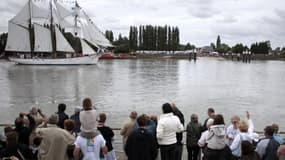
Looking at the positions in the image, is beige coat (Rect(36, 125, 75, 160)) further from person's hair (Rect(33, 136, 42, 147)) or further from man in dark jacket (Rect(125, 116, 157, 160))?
man in dark jacket (Rect(125, 116, 157, 160))

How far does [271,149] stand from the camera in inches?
207

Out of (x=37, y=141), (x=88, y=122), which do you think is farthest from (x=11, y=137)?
(x=88, y=122)

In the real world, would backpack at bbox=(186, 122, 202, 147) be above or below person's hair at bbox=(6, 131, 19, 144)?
below

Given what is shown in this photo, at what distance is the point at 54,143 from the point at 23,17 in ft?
255

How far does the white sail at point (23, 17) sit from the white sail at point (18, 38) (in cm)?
124

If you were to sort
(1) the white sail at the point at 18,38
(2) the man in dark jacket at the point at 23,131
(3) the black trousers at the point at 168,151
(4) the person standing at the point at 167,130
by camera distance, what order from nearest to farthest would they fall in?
(2) the man in dark jacket at the point at 23,131, (4) the person standing at the point at 167,130, (3) the black trousers at the point at 168,151, (1) the white sail at the point at 18,38

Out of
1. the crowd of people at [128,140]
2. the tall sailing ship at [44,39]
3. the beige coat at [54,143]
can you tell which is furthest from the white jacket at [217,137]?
the tall sailing ship at [44,39]

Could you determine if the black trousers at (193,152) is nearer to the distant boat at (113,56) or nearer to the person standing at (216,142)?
the person standing at (216,142)

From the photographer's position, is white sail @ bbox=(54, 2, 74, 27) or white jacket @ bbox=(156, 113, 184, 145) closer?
white jacket @ bbox=(156, 113, 184, 145)

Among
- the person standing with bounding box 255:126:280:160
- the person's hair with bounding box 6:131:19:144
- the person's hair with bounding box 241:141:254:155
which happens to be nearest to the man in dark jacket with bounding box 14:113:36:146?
the person's hair with bounding box 6:131:19:144

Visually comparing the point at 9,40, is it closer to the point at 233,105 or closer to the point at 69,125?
the point at 233,105

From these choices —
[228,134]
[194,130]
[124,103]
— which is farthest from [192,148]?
[124,103]

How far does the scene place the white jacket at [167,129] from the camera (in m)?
5.92

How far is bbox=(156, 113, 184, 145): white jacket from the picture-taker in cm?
592
